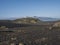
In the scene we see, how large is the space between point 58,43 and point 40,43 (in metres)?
1.95

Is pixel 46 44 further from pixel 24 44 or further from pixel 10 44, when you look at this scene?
pixel 10 44

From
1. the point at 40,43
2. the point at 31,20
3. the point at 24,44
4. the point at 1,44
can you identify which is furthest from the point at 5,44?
the point at 31,20

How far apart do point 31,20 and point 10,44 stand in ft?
228

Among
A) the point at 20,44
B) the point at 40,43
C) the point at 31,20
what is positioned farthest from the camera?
the point at 31,20

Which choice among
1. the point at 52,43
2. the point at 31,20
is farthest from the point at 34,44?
the point at 31,20

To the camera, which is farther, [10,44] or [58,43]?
[58,43]

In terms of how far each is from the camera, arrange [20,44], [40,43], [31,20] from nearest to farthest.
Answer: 1. [20,44]
2. [40,43]
3. [31,20]

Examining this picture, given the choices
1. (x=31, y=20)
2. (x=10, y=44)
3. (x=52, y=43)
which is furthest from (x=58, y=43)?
(x=31, y=20)

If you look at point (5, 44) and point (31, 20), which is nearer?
point (5, 44)

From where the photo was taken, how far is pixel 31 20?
→ 88.3m

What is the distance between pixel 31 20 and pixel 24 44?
68932 mm

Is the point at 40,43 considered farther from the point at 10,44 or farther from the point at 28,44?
the point at 10,44

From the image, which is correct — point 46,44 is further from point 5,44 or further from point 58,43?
point 5,44

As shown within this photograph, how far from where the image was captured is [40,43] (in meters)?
20.2
